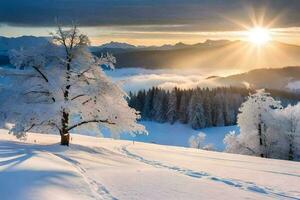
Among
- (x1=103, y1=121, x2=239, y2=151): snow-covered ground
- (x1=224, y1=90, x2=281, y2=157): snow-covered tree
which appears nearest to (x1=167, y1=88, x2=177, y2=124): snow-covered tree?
(x1=103, y1=121, x2=239, y2=151): snow-covered ground

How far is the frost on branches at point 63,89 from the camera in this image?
3052 centimetres

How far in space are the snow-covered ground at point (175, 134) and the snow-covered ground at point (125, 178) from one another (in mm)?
91053

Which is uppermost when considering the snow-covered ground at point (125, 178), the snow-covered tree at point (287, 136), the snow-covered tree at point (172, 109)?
the snow-covered tree at point (172, 109)

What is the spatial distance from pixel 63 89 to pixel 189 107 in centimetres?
11615

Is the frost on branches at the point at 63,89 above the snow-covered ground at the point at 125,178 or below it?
above

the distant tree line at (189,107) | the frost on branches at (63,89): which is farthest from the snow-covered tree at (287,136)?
the distant tree line at (189,107)

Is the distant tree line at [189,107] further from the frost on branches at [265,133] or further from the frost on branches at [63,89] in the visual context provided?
the frost on branches at [63,89]

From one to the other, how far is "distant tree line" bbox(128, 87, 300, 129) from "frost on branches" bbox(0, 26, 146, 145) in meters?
110

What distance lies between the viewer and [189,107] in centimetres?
14588

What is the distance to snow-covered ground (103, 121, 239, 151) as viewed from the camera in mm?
125562

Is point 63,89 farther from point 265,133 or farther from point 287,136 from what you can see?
point 287,136

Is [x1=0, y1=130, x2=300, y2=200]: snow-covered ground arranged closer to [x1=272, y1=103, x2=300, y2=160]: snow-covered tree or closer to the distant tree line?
[x1=272, y1=103, x2=300, y2=160]: snow-covered tree

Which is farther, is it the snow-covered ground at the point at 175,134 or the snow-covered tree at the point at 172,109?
the snow-covered tree at the point at 172,109

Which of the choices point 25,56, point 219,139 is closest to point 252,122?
point 25,56
